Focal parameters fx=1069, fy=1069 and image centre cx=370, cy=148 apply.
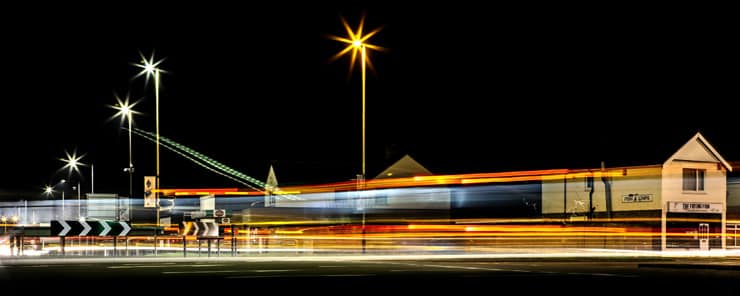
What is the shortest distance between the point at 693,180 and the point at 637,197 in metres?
3.66

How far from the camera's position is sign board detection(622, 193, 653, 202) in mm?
51031

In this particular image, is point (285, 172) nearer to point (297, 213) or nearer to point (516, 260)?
point (297, 213)

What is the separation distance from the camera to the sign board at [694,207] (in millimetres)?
51375

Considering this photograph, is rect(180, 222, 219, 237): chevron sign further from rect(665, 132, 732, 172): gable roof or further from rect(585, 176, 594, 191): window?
rect(665, 132, 732, 172): gable roof

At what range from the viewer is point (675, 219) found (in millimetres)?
51562

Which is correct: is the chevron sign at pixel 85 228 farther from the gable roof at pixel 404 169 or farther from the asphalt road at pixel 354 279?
the gable roof at pixel 404 169

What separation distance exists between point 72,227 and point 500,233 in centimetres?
2130

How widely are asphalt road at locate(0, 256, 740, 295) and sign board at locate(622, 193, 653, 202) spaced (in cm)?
2587

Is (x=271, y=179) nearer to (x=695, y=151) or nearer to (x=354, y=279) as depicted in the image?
(x=695, y=151)

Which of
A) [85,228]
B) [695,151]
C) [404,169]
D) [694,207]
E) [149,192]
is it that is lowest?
[694,207]

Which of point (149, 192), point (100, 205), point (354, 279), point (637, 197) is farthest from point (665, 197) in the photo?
point (354, 279)

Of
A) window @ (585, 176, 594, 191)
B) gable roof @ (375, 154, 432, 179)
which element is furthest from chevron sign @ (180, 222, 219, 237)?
gable roof @ (375, 154, 432, 179)

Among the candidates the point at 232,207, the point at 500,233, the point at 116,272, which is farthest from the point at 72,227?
the point at 232,207

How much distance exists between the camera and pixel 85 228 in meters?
29.9
